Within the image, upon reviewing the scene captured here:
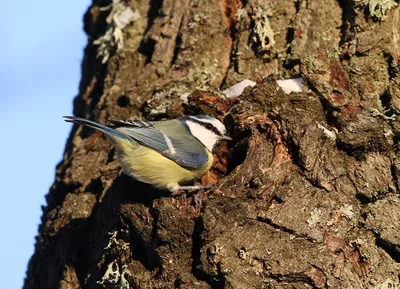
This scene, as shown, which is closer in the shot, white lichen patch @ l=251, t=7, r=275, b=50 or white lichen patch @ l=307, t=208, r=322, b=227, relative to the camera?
white lichen patch @ l=307, t=208, r=322, b=227

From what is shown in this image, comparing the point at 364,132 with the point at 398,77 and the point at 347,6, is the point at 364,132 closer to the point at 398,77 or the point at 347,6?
the point at 398,77

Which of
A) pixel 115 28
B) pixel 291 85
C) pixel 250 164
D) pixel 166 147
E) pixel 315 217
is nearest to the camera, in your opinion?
pixel 315 217

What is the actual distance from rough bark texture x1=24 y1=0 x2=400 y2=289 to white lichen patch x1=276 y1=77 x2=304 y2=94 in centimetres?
4

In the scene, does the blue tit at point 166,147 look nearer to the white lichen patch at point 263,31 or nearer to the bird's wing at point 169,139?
the bird's wing at point 169,139

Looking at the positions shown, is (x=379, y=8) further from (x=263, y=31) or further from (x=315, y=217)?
(x=315, y=217)

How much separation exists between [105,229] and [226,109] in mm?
739

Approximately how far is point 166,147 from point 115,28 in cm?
82

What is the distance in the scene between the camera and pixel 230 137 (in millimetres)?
3023

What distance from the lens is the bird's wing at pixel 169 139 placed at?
3.09 m

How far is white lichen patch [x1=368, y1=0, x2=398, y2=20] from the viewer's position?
298cm

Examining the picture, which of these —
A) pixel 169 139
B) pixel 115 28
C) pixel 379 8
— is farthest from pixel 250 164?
pixel 115 28

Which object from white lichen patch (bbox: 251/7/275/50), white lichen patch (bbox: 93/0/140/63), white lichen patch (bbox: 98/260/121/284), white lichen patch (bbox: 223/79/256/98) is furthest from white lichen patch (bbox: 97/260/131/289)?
white lichen patch (bbox: 93/0/140/63)

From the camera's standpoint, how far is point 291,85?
9.53 feet

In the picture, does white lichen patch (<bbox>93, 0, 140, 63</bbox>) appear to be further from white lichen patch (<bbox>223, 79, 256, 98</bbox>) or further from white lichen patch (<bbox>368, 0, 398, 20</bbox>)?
white lichen patch (<bbox>368, 0, 398, 20</bbox>)
